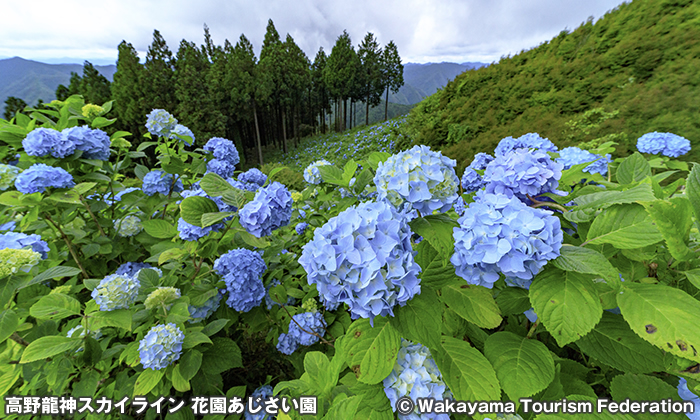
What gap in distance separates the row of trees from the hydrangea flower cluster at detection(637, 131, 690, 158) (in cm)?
1616

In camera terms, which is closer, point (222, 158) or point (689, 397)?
point (689, 397)

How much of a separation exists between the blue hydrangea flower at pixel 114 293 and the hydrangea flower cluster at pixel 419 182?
1582 millimetres

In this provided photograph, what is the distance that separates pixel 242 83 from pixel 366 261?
24804 mm

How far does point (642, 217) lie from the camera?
0.83m

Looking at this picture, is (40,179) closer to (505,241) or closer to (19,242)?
(19,242)

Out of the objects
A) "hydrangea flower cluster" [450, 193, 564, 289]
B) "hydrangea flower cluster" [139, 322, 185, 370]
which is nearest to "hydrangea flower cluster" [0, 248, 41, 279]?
"hydrangea flower cluster" [139, 322, 185, 370]

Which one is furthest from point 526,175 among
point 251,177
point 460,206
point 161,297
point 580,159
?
point 251,177

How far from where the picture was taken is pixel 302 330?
6.53 ft

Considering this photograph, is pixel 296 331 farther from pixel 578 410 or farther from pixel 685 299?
pixel 685 299

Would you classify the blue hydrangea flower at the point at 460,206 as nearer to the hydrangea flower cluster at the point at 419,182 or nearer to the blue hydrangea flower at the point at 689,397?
the hydrangea flower cluster at the point at 419,182

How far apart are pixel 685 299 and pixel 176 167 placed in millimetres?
2717

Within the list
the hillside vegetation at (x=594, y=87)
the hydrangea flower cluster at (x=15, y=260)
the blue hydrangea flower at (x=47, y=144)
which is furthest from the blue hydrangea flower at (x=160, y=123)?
the hillside vegetation at (x=594, y=87)

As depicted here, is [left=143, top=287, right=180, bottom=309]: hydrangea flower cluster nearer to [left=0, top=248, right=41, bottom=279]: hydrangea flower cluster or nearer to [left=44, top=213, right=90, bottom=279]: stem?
[left=0, top=248, right=41, bottom=279]: hydrangea flower cluster

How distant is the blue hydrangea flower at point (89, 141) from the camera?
78.8 inches
